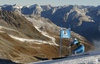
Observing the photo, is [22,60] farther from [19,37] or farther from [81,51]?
[19,37]

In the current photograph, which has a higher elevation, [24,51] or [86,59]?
[86,59]

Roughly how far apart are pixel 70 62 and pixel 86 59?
4.70 ft

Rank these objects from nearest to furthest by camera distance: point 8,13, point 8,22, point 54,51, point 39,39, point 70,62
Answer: point 70,62 → point 54,51 → point 39,39 → point 8,22 → point 8,13

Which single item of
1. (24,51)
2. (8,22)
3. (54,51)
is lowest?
(54,51)

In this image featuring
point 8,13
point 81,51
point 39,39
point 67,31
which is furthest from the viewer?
point 8,13

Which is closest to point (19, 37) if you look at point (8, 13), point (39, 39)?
point (39, 39)

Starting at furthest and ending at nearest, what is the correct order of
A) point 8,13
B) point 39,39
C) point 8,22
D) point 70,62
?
1. point 8,13
2. point 8,22
3. point 39,39
4. point 70,62

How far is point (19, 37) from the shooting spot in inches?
3450

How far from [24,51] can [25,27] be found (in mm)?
46785

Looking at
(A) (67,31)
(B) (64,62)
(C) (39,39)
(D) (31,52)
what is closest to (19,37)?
(C) (39,39)

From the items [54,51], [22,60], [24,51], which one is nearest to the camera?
[22,60]

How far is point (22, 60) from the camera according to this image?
1767 inches

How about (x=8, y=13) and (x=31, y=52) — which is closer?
(x=31, y=52)

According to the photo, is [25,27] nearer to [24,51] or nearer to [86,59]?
[24,51]
